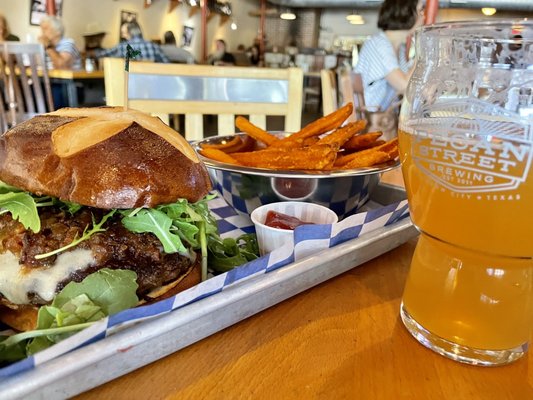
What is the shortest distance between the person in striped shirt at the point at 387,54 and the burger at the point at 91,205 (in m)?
2.79

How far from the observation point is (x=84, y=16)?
9289mm

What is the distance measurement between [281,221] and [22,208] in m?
0.49

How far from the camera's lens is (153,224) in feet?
2.66

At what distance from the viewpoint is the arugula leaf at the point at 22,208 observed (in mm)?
753

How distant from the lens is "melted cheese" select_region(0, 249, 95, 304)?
0.75m

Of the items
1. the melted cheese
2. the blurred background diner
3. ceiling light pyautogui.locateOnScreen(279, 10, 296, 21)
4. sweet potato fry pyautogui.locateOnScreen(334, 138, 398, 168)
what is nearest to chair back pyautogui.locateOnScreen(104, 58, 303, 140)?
the blurred background diner

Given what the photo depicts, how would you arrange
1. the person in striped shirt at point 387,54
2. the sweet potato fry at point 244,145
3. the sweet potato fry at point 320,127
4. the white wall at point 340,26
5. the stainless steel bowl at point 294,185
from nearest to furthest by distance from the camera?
the stainless steel bowl at point 294,185 → the sweet potato fry at point 320,127 → the sweet potato fry at point 244,145 → the person in striped shirt at point 387,54 → the white wall at point 340,26

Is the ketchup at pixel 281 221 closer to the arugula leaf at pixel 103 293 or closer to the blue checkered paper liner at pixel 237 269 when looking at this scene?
the blue checkered paper liner at pixel 237 269

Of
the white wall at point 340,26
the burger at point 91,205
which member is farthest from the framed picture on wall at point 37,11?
the white wall at point 340,26

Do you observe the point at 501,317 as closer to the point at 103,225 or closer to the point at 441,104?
the point at 441,104

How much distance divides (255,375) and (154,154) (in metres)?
0.41

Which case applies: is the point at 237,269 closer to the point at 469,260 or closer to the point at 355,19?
the point at 469,260

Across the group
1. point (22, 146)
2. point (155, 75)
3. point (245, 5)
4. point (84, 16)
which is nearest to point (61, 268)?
point (22, 146)

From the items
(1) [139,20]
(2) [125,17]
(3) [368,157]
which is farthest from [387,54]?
(1) [139,20]
